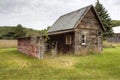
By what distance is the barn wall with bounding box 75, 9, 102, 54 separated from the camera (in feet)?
83.1

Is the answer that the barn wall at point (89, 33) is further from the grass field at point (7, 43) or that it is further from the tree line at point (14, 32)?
the tree line at point (14, 32)

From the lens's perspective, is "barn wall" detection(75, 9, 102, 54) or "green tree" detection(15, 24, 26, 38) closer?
"barn wall" detection(75, 9, 102, 54)

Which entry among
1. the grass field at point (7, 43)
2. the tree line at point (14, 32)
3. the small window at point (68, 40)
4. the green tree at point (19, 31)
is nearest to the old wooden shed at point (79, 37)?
the small window at point (68, 40)

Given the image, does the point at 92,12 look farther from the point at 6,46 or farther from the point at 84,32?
the point at 6,46

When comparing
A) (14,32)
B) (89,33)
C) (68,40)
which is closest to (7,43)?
(14,32)

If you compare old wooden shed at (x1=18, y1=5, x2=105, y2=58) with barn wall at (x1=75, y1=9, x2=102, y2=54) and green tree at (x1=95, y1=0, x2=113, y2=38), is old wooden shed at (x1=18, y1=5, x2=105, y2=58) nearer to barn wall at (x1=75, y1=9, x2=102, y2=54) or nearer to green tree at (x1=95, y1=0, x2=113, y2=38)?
barn wall at (x1=75, y1=9, x2=102, y2=54)

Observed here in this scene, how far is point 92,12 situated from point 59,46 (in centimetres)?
680

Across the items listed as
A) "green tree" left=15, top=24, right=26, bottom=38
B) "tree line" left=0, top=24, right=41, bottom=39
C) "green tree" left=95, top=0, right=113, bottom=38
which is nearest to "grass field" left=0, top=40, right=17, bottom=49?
"green tree" left=15, top=24, right=26, bottom=38

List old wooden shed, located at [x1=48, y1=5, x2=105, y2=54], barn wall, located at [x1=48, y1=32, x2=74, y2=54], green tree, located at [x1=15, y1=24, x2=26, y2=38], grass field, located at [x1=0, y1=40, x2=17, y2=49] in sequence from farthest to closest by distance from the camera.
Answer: green tree, located at [x1=15, y1=24, x2=26, y2=38]
grass field, located at [x1=0, y1=40, x2=17, y2=49]
barn wall, located at [x1=48, y1=32, x2=74, y2=54]
old wooden shed, located at [x1=48, y1=5, x2=105, y2=54]

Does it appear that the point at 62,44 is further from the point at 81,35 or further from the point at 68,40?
the point at 81,35

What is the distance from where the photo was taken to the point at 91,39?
2697 cm

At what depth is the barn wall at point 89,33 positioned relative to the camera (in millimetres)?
25328

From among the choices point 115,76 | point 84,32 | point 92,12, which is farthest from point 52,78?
point 92,12

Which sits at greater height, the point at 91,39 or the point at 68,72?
the point at 91,39
